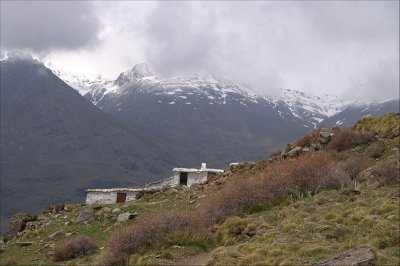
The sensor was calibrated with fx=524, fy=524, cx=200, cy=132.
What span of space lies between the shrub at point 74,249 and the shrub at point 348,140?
707 inches

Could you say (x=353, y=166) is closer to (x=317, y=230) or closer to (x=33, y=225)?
(x=317, y=230)

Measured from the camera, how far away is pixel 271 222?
21.5m

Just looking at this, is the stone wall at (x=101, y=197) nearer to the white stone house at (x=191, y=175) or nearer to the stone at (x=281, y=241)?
the white stone house at (x=191, y=175)

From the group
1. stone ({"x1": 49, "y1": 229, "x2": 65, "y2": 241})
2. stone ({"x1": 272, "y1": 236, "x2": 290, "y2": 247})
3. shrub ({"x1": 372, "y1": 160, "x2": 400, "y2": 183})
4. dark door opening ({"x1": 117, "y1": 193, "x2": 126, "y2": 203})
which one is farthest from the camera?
dark door opening ({"x1": 117, "y1": 193, "x2": 126, "y2": 203})

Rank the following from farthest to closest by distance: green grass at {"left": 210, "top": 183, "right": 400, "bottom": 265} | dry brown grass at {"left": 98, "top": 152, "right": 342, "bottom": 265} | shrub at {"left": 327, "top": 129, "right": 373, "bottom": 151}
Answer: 1. shrub at {"left": 327, "top": 129, "right": 373, "bottom": 151}
2. dry brown grass at {"left": 98, "top": 152, "right": 342, "bottom": 265}
3. green grass at {"left": 210, "top": 183, "right": 400, "bottom": 265}

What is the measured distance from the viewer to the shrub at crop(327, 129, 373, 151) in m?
34.3

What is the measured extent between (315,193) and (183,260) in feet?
31.0

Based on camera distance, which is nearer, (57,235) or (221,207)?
(221,207)

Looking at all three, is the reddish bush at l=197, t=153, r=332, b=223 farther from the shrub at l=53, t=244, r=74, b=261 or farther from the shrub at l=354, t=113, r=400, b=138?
the shrub at l=354, t=113, r=400, b=138

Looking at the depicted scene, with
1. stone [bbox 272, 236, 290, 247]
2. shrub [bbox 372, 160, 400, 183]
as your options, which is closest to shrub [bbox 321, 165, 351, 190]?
shrub [bbox 372, 160, 400, 183]

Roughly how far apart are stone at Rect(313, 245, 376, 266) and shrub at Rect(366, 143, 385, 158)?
17.8m

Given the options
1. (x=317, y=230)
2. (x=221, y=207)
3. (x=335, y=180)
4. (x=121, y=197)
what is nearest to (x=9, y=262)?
(x=221, y=207)

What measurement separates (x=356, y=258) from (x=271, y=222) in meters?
8.41

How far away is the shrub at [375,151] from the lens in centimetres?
3086
